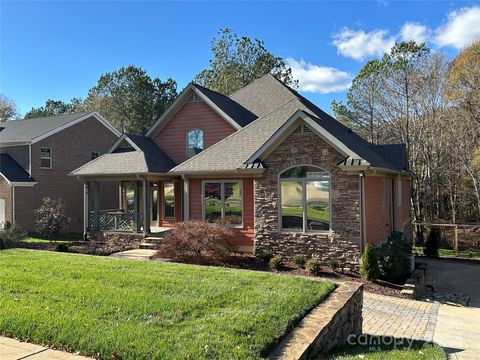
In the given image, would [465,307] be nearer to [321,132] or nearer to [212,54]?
[321,132]

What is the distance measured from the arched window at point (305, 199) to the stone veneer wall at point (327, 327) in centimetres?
531

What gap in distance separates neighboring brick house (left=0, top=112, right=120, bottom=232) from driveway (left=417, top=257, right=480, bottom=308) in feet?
60.0

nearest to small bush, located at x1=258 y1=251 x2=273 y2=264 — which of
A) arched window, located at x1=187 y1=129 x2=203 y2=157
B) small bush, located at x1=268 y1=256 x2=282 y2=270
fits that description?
small bush, located at x1=268 y1=256 x2=282 y2=270

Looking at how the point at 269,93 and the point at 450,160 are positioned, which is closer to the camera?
the point at 269,93

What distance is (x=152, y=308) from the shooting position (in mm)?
5645

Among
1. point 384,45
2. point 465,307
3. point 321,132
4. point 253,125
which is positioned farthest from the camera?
point 384,45

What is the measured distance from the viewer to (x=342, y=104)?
3322 centimetres

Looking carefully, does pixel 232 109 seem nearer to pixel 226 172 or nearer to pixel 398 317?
pixel 226 172

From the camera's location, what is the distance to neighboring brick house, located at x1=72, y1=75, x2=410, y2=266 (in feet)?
40.8

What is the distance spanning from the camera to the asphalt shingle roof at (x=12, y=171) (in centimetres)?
2232

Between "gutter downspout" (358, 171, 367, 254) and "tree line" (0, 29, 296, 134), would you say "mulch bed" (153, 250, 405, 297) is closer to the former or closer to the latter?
"gutter downspout" (358, 171, 367, 254)

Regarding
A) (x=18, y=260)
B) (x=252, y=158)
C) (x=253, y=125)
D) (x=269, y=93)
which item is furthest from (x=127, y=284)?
(x=269, y=93)

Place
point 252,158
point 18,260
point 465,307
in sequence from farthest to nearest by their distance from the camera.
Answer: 1. point 252,158
2. point 465,307
3. point 18,260

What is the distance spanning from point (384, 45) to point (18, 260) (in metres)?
28.3
